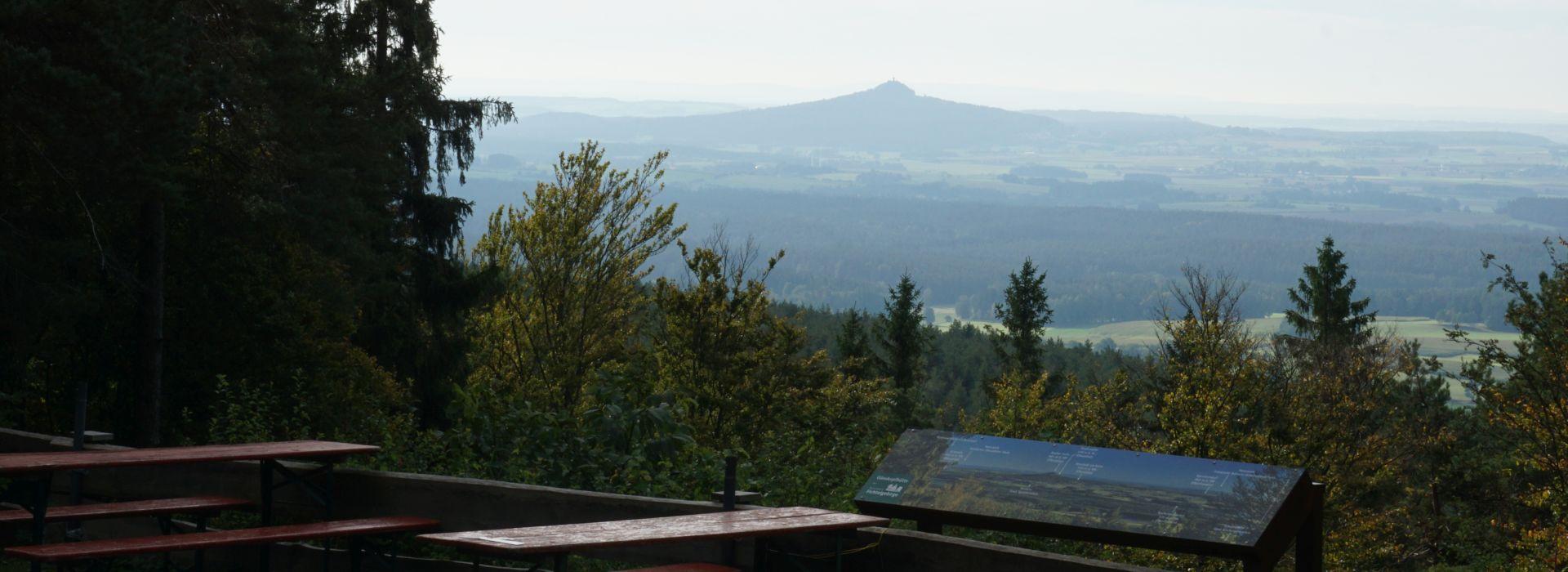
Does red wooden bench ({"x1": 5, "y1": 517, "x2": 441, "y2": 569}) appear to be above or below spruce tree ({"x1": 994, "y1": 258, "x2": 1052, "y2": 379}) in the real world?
above

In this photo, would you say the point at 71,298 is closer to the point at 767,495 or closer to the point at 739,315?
the point at 767,495

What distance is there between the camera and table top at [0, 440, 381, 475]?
20.1ft

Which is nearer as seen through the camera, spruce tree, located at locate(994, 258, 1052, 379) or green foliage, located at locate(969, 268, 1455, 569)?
green foliage, located at locate(969, 268, 1455, 569)

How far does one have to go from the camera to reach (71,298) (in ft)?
48.2

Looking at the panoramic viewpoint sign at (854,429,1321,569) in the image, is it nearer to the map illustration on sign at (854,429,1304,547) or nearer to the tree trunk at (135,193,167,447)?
the map illustration on sign at (854,429,1304,547)

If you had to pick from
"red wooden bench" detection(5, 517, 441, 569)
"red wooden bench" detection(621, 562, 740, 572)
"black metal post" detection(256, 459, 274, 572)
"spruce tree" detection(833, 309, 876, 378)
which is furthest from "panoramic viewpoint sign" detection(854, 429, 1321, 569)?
"spruce tree" detection(833, 309, 876, 378)

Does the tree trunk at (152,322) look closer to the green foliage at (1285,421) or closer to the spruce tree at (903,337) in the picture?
the green foliage at (1285,421)

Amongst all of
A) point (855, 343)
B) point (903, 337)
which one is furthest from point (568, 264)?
point (903, 337)

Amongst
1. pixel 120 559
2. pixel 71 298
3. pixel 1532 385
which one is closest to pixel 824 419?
pixel 1532 385

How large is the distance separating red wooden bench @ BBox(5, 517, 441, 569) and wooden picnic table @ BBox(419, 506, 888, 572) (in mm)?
1080

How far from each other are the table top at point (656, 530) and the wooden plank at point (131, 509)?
5.90 feet

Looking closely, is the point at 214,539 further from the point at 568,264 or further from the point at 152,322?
the point at 568,264

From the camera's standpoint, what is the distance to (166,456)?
21.5 feet

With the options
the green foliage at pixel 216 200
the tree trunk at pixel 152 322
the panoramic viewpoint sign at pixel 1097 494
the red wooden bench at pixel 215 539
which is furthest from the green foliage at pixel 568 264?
the panoramic viewpoint sign at pixel 1097 494
